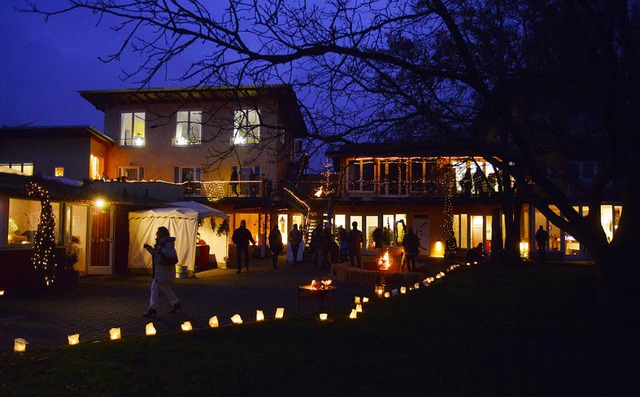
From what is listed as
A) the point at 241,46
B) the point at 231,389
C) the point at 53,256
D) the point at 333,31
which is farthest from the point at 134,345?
the point at 53,256

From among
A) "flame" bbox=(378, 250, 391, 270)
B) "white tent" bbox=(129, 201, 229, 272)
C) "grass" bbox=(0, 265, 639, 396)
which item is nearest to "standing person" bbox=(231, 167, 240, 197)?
"white tent" bbox=(129, 201, 229, 272)

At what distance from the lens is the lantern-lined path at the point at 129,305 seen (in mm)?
9148

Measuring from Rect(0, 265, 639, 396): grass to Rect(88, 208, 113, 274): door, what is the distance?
1171 cm

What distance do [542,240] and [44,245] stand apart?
23.9m

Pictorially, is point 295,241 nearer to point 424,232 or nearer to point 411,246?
point 411,246

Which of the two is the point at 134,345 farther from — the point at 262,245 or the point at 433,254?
the point at 433,254

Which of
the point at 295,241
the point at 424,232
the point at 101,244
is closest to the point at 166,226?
the point at 101,244

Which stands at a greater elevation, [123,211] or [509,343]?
[123,211]

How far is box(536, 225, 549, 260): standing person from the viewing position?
29.7m

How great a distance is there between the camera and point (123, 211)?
65.7 feet

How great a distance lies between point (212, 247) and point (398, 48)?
1705 cm

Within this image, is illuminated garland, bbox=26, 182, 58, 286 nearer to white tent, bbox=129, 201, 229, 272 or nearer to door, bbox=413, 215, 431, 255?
white tent, bbox=129, 201, 229, 272

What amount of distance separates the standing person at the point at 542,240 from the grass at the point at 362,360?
20.5 m

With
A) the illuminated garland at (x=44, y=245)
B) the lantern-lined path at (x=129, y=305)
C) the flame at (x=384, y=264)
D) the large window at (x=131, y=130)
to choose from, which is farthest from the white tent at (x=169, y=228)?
the large window at (x=131, y=130)
